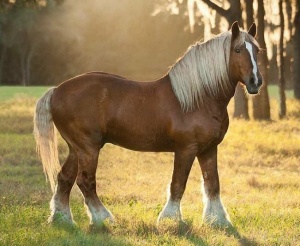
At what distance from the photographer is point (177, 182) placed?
746cm

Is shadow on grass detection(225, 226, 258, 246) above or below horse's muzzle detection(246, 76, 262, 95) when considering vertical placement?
below

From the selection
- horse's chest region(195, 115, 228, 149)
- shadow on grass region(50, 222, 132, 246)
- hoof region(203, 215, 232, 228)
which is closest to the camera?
shadow on grass region(50, 222, 132, 246)

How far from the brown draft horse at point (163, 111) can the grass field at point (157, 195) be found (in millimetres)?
364

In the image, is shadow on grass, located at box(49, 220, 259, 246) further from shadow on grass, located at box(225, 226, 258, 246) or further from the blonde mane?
the blonde mane

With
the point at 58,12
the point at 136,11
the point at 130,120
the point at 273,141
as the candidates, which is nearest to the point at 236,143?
the point at 273,141

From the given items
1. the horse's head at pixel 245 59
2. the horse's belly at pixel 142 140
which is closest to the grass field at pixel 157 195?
the horse's belly at pixel 142 140

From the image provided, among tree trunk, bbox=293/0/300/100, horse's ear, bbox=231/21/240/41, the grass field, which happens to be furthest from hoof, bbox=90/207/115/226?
tree trunk, bbox=293/0/300/100

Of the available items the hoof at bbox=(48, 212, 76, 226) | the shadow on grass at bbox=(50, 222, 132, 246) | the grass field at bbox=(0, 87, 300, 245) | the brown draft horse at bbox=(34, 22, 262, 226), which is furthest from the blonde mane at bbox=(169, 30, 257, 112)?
the hoof at bbox=(48, 212, 76, 226)

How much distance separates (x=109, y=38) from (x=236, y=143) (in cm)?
5015

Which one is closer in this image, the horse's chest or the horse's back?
the horse's chest

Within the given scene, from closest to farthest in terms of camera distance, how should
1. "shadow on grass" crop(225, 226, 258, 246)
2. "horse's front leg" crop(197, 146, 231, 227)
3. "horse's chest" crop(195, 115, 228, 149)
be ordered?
1. "shadow on grass" crop(225, 226, 258, 246)
2. "horse's chest" crop(195, 115, 228, 149)
3. "horse's front leg" crop(197, 146, 231, 227)

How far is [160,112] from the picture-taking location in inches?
293

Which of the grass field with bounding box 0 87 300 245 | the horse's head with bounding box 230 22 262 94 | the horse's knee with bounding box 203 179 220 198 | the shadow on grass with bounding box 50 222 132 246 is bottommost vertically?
the grass field with bounding box 0 87 300 245

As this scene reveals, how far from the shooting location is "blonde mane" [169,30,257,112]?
740cm
